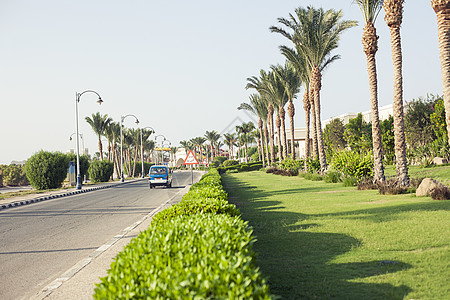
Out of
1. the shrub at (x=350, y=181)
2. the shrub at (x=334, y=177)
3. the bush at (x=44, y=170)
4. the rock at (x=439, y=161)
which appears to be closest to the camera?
the shrub at (x=350, y=181)

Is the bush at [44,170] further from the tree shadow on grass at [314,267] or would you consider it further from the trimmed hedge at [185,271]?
the trimmed hedge at [185,271]

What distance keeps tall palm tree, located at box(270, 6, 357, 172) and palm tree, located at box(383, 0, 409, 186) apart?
10.8 metres

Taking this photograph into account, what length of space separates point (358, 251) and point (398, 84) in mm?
12622

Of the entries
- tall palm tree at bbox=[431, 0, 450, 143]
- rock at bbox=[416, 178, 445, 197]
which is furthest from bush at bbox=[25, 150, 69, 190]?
tall palm tree at bbox=[431, 0, 450, 143]

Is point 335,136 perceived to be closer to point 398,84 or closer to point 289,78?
point 289,78

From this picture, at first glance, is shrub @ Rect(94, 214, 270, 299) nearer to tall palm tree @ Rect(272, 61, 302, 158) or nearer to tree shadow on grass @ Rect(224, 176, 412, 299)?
tree shadow on grass @ Rect(224, 176, 412, 299)

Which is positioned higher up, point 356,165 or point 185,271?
point 356,165

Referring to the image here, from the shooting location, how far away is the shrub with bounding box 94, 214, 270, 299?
2.96 metres

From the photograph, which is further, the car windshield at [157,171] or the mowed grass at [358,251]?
the car windshield at [157,171]

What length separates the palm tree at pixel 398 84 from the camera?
672 inches

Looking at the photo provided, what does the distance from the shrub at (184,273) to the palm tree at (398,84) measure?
14.6 m

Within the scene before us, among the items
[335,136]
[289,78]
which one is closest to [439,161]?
[289,78]

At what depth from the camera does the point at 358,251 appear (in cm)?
689

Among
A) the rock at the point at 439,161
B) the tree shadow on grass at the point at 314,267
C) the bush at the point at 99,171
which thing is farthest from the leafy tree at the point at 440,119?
the bush at the point at 99,171
